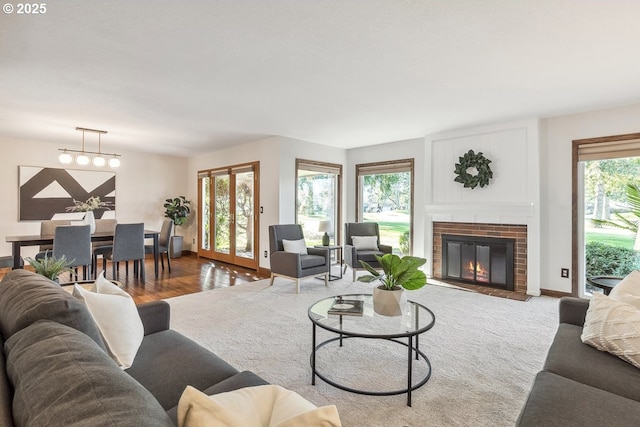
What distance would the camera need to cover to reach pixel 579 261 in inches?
161

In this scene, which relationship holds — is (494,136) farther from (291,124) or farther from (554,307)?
(291,124)

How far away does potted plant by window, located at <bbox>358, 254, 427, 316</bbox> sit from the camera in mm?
2226

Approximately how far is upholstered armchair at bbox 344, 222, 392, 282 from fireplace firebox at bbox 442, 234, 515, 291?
3.09 feet

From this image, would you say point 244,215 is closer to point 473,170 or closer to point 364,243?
point 364,243

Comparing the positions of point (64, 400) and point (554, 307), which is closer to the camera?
point (64, 400)

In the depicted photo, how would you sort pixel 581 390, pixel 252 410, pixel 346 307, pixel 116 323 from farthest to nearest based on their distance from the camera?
1. pixel 346 307
2. pixel 116 323
3. pixel 581 390
4. pixel 252 410

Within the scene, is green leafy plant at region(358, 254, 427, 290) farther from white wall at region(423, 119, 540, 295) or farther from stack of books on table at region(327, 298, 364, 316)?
white wall at region(423, 119, 540, 295)

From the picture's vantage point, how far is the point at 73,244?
4172 mm

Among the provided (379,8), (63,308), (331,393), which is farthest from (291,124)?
(63,308)

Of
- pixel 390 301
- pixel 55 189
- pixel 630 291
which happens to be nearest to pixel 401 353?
pixel 390 301

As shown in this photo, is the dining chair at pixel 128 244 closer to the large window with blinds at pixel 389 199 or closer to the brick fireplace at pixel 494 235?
the large window with blinds at pixel 389 199

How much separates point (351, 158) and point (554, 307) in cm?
415

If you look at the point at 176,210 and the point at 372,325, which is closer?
the point at 372,325

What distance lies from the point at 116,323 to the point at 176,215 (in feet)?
20.2
